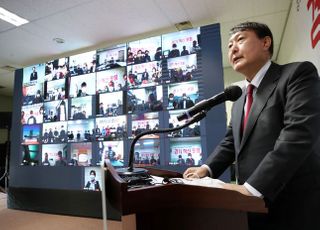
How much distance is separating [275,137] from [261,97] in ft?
0.61

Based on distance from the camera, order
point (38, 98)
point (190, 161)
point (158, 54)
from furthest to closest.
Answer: point (38, 98) < point (158, 54) < point (190, 161)

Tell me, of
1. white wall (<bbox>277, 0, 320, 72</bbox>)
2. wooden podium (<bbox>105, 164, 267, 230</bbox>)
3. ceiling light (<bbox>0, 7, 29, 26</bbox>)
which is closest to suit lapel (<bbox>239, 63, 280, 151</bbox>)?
wooden podium (<bbox>105, 164, 267, 230</bbox>)

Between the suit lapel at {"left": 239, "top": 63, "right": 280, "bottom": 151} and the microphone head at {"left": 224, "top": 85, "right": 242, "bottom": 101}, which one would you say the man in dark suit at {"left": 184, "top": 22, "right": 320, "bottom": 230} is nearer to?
the suit lapel at {"left": 239, "top": 63, "right": 280, "bottom": 151}

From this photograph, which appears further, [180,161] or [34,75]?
[34,75]

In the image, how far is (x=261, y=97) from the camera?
1052 millimetres

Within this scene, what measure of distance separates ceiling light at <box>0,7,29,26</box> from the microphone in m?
3.08

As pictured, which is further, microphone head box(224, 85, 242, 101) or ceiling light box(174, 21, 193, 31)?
ceiling light box(174, 21, 193, 31)

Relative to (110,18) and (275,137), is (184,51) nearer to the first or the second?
(110,18)

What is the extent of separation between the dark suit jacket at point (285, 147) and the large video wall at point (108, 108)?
2.04 m

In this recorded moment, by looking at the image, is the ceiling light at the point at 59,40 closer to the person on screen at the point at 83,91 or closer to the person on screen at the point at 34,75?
the person on screen at the point at 83,91

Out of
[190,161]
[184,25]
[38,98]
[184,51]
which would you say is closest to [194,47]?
[184,51]

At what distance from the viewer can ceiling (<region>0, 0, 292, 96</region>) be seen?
2891 millimetres

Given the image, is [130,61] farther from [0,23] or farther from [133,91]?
[0,23]

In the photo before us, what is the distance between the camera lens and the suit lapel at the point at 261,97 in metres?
1.03
